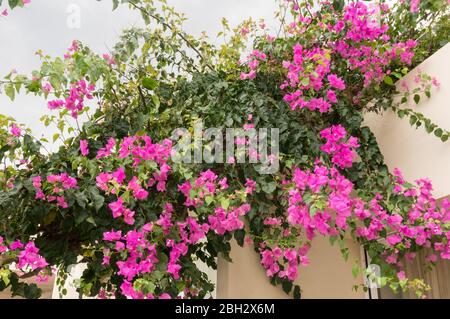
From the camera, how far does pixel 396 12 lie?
7.72 feet

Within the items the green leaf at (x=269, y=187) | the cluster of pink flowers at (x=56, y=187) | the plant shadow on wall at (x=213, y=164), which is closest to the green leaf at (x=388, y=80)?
the plant shadow on wall at (x=213, y=164)

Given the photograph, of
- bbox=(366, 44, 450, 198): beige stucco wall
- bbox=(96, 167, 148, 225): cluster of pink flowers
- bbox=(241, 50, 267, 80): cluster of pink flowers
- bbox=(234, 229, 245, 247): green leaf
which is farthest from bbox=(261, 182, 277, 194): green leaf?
bbox=(366, 44, 450, 198): beige stucco wall

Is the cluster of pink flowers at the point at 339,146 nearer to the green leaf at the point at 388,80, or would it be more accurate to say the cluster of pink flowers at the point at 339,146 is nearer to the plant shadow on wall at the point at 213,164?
the plant shadow on wall at the point at 213,164

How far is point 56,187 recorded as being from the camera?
1.51m

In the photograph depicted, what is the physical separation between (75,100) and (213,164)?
65 cm

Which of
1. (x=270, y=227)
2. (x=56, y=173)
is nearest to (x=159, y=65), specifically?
(x=56, y=173)

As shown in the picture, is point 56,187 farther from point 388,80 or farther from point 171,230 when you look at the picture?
point 388,80

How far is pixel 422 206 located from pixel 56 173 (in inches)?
59.2

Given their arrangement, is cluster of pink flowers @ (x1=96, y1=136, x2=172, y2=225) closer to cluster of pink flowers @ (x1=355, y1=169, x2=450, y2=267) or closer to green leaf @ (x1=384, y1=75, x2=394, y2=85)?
cluster of pink flowers @ (x1=355, y1=169, x2=450, y2=267)

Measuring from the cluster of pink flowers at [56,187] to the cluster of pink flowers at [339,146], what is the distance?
110 cm

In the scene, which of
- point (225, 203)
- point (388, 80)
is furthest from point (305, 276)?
point (388, 80)

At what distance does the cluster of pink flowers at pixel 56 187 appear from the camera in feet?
4.95
